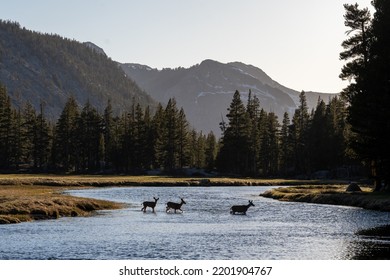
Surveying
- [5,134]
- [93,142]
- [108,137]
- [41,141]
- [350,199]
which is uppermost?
[108,137]

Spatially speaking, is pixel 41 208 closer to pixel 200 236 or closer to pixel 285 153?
pixel 200 236

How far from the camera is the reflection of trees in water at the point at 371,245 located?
26.6 meters

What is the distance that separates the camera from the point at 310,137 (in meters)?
133

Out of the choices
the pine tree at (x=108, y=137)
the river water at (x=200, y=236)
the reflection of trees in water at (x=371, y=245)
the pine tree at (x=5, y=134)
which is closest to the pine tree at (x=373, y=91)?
the river water at (x=200, y=236)

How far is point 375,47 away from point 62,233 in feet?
125

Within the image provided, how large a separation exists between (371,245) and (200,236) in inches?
386

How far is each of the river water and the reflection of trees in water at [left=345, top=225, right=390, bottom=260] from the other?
47 mm

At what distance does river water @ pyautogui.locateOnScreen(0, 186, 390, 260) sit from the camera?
27.0 meters

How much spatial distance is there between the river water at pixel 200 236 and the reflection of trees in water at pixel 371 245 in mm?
47

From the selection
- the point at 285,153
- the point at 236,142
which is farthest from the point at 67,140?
the point at 285,153

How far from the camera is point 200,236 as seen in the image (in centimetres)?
3316

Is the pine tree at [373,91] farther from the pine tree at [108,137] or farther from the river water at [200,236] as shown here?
the pine tree at [108,137]

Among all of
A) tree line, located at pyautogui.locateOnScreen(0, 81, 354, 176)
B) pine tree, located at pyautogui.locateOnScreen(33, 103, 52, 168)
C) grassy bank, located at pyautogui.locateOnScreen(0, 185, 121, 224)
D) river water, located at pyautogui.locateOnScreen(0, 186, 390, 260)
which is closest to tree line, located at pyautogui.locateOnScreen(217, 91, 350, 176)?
tree line, located at pyautogui.locateOnScreen(0, 81, 354, 176)
